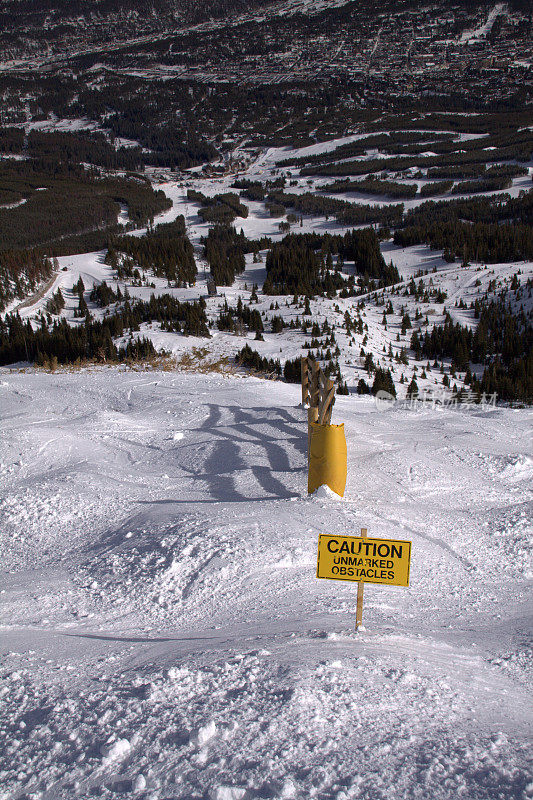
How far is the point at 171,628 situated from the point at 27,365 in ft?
74.3

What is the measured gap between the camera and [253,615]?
18.7 feet

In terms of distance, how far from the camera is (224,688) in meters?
4.02

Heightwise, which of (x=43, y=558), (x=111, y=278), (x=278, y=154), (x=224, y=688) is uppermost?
(x=278, y=154)

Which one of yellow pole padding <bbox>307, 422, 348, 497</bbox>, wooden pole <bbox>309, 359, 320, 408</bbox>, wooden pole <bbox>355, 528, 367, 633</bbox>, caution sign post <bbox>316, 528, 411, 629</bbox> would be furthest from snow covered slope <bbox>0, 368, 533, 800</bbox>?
wooden pole <bbox>309, 359, 320, 408</bbox>

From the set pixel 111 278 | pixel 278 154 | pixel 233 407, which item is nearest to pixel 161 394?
pixel 233 407

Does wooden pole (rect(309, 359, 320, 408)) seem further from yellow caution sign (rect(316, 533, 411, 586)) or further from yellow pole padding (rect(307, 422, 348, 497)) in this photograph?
yellow caution sign (rect(316, 533, 411, 586))

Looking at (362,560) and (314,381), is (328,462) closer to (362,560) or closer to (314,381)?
(314,381)

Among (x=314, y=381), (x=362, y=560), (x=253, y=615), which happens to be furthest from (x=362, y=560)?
(x=314, y=381)

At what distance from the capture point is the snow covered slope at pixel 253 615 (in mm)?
3260

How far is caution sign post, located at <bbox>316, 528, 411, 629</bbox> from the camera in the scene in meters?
4.66

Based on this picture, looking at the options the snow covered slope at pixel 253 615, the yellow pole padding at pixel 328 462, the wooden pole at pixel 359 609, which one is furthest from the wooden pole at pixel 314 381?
the wooden pole at pixel 359 609

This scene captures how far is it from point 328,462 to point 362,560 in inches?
154

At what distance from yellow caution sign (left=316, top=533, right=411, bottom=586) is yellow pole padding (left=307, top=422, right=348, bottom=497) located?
Result: 3.87m

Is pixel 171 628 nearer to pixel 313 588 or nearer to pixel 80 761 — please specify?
pixel 313 588
